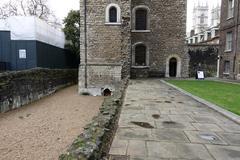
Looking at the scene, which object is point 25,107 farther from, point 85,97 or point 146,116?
point 146,116

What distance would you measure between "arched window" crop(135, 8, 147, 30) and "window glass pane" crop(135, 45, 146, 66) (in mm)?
1941

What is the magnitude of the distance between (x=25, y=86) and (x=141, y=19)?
522 inches

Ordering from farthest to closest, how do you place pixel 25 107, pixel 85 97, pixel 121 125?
pixel 85 97
pixel 25 107
pixel 121 125

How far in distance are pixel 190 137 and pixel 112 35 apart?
14.9 meters

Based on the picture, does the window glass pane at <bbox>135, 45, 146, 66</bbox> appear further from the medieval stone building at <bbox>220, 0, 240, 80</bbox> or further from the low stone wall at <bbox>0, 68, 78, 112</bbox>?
the medieval stone building at <bbox>220, 0, 240, 80</bbox>

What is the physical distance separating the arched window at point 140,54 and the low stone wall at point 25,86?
7.28 meters

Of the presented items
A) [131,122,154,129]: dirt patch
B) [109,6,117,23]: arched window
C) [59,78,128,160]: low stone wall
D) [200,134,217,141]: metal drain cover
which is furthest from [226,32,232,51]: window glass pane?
[59,78,128,160]: low stone wall

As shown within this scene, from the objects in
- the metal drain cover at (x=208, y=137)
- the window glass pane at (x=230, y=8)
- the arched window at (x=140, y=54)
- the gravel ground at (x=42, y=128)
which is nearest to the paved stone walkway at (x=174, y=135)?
the metal drain cover at (x=208, y=137)

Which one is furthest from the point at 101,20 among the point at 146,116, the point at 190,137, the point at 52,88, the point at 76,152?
the point at 76,152

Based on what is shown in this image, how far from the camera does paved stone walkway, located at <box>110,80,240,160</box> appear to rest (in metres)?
3.63

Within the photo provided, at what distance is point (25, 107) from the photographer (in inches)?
502

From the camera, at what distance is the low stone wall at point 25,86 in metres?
11.0

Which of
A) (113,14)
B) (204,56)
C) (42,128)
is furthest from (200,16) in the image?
(42,128)

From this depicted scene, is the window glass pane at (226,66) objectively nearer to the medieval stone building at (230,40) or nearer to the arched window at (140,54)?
the medieval stone building at (230,40)
